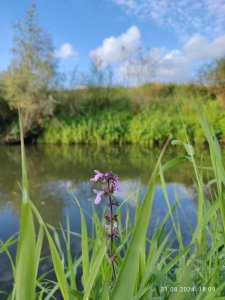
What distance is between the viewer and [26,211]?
1.19 feet

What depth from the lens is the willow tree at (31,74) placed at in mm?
11406

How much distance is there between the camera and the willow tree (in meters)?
11.4

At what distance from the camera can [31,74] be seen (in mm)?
11484

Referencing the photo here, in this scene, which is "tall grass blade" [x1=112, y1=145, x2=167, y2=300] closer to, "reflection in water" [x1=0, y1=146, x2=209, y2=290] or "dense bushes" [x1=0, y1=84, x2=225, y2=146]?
"reflection in water" [x1=0, y1=146, x2=209, y2=290]

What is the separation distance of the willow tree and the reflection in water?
1.98 m

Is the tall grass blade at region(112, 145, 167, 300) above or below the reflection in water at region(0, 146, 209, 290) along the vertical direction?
above

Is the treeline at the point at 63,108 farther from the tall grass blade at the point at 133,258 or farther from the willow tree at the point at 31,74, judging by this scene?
the tall grass blade at the point at 133,258

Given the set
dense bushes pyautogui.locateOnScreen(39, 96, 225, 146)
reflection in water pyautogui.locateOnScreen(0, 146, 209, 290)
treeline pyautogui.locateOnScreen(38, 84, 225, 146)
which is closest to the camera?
reflection in water pyautogui.locateOnScreen(0, 146, 209, 290)

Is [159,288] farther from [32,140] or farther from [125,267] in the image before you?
[32,140]

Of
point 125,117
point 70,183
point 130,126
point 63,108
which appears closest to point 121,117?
point 125,117

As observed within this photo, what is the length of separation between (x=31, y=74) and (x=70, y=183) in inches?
280

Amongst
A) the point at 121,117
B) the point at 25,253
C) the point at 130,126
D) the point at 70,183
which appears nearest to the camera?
the point at 25,253

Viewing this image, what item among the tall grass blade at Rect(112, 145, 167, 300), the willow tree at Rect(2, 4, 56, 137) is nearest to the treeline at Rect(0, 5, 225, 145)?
the willow tree at Rect(2, 4, 56, 137)

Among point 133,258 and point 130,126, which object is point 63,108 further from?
point 133,258
